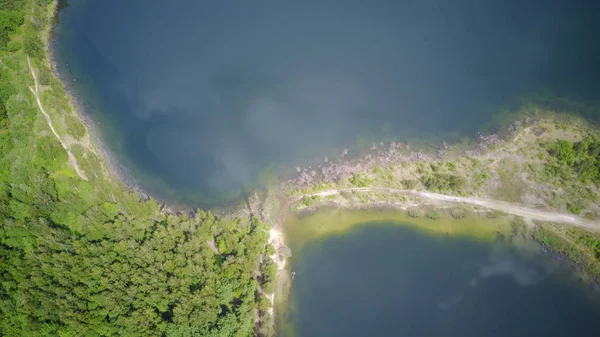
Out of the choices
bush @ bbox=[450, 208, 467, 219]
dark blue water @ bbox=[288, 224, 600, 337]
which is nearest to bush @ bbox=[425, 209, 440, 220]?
bush @ bbox=[450, 208, 467, 219]

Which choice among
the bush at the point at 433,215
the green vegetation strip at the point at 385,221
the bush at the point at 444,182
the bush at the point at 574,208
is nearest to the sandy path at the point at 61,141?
the green vegetation strip at the point at 385,221

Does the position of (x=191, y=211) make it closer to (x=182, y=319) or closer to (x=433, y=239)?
(x=182, y=319)

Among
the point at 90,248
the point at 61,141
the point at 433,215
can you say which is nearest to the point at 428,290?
the point at 433,215

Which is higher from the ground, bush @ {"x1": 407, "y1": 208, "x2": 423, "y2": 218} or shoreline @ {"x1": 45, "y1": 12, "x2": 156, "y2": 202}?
shoreline @ {"x1": 45, "y1": 12, "x2": 156, "y2": 202}

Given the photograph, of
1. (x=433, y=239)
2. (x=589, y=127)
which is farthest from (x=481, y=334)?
(x=589, y=127)

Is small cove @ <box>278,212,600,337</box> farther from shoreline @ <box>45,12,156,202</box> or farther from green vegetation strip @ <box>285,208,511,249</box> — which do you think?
shoreline @ <box>45,12,156,202</box>

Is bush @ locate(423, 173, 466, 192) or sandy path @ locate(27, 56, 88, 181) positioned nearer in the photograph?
bush @ locate(423, 173, 466, 192)

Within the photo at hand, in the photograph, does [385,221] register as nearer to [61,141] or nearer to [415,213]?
[415,213]
